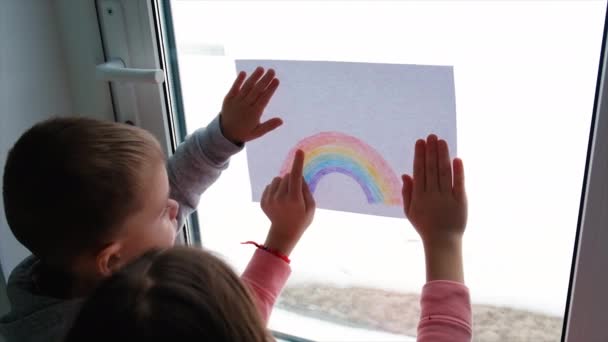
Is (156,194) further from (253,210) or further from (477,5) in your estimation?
(477,5)

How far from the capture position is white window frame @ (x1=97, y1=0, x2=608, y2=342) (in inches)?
21.0

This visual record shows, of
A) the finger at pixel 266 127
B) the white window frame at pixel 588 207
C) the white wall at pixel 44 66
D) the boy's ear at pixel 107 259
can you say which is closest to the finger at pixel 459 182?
the white window frame at pixel 588 207

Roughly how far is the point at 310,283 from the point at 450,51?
0.40 m

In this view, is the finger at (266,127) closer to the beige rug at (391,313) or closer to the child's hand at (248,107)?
the child's hand at (248,107)

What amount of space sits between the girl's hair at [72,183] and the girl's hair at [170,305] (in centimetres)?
13

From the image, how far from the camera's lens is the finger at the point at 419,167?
1.90ft

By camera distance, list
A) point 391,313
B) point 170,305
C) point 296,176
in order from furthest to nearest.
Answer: point 391,313 < point 296,176 < point 170,305

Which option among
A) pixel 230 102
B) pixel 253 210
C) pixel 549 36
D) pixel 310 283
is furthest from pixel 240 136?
pixel 549 36

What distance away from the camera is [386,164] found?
66cm

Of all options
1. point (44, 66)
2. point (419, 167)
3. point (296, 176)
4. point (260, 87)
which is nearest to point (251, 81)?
point (260, 87)

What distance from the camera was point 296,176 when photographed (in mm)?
652

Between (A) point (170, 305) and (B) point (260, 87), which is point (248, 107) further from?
(A) point (170, 305)

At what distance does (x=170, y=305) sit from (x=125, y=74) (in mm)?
413

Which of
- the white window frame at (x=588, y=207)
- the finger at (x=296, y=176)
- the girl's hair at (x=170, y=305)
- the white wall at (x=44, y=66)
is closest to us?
the girl's hair at (x=170, y=305)
